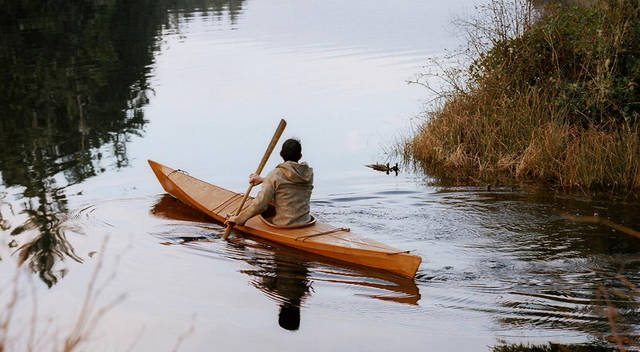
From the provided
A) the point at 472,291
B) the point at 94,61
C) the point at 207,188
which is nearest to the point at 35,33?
the point at 94,61

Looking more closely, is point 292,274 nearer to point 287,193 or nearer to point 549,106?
point 287,193

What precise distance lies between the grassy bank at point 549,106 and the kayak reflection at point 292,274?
147 inches

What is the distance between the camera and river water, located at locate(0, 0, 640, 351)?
20.8ft

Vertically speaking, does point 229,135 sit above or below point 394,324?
above

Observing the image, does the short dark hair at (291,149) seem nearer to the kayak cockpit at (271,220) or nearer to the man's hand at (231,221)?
the kayak cockpit at (271,220)

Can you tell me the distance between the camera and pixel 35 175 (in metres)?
11.8

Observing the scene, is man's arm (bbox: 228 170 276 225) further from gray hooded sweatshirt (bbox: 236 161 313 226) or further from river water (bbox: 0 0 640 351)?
river water (bbox: 0 0 640 351)

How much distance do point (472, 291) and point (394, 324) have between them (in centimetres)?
93

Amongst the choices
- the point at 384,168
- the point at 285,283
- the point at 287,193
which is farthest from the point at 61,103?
the point at 285,283

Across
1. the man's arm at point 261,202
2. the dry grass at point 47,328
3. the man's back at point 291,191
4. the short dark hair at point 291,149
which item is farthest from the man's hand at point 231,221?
the dry grass at point 47,328

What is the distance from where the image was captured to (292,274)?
25.1 feet

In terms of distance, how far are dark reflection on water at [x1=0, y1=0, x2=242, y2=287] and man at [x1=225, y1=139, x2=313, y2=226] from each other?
219 cm

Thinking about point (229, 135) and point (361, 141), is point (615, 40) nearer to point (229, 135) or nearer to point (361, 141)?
point (361, 141)

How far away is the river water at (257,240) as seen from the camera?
6340mm
